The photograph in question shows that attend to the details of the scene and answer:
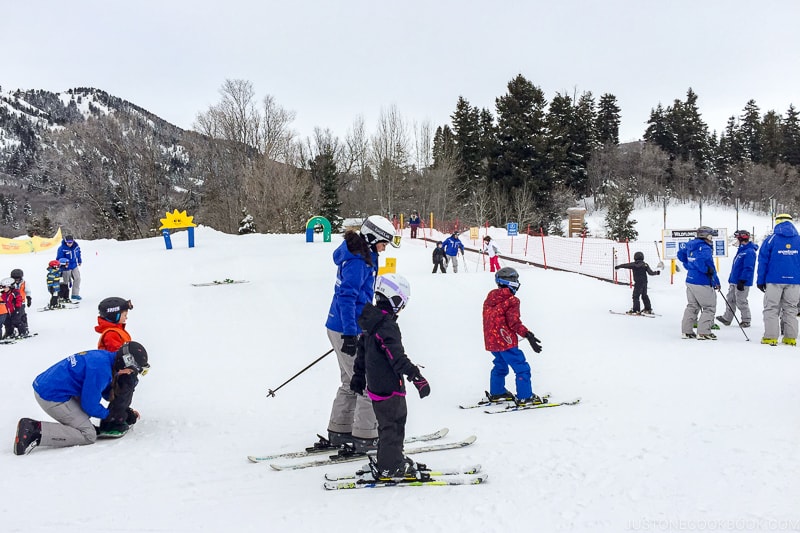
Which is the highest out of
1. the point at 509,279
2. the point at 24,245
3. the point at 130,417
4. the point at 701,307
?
the point at 24,245

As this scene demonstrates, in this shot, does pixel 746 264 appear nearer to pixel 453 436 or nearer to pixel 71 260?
pixel 453 436

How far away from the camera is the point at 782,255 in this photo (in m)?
8.03

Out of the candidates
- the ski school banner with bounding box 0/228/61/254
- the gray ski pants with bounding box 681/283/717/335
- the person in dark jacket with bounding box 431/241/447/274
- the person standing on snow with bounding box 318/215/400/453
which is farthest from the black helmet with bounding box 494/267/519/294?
the ski school banner with bounding box 0/228/61/254

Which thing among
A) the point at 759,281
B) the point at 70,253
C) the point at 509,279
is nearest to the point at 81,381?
the point at 509,279

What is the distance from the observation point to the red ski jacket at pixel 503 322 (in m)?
5.71

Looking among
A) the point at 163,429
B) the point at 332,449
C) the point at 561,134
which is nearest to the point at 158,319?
the point at 163,429

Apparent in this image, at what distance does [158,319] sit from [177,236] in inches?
768

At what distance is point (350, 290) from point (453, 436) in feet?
5.84

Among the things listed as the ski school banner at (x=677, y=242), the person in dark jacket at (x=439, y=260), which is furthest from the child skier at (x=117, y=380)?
the ski school banner at (x=677, y=242)

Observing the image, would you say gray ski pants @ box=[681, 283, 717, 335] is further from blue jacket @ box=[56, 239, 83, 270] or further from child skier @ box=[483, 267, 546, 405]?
blue jacket @ box=[56, 239, 83, 270]

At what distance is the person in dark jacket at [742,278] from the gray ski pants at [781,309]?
123 cm

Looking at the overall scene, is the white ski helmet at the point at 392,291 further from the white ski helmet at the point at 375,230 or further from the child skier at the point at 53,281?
the child skier at the point at 53,281

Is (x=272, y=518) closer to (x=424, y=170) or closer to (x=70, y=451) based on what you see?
(x=70, y=451)

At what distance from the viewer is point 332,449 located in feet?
14.9
